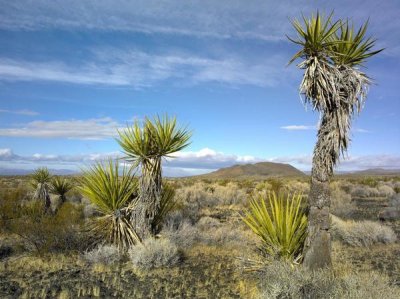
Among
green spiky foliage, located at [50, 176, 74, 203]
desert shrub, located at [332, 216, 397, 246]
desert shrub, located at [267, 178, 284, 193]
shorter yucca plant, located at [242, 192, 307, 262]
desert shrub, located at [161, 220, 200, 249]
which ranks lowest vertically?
desert shrub, located at [332, 216, 397, 246]

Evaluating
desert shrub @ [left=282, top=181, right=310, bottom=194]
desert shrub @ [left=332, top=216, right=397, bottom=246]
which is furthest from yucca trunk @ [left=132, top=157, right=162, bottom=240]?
desert shrub @ [left=282, top=181, right=310, bottom=194]

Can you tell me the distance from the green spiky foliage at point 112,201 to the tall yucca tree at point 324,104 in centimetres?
493

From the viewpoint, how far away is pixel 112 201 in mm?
10742

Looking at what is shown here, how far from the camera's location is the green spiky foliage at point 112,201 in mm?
10648

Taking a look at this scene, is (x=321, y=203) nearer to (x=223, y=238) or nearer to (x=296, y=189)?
(x=223, y=238)

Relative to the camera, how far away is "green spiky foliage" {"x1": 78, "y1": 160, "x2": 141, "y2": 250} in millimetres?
10648

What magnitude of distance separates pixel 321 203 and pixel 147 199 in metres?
4.85

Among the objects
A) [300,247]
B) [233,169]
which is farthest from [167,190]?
[233,169]

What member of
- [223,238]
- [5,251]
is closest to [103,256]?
[5,251]

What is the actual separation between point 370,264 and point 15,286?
316 inches

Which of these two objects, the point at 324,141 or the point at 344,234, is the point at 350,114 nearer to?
the point at 324,141

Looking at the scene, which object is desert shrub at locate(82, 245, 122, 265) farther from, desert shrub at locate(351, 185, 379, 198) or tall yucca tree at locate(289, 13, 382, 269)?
desert shrub at locate(351, 185, 379, 198)

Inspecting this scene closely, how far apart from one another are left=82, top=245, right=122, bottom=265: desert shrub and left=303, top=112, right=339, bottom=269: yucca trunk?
15.4 ft

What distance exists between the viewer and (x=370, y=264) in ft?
32.7
